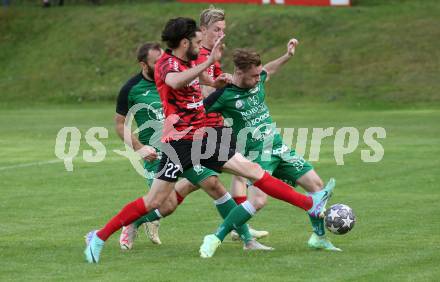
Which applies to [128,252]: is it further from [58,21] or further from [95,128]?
[58,21]

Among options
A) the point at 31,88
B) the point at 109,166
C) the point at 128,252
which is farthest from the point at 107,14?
the point at 128,252

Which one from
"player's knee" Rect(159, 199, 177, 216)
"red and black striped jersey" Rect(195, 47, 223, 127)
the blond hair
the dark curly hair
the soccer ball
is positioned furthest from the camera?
the blond hair

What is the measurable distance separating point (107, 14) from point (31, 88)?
703cm

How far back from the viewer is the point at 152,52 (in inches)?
470

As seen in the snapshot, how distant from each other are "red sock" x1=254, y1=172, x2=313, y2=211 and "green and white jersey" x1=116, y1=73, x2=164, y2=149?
1.94 metres

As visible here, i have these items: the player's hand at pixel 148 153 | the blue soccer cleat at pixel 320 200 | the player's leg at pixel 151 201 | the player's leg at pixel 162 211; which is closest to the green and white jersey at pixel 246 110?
the player's hand at pixel 148 153

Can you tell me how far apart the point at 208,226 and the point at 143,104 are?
179cm

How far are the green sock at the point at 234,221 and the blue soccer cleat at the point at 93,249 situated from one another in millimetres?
1169

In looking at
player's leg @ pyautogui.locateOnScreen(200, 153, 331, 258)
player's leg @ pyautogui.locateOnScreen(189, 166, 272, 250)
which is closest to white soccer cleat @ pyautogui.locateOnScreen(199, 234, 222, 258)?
player's leg @ pyautogui.locateOnScreen(200, 153, 331, 258)

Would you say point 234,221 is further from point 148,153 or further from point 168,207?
point 148,153

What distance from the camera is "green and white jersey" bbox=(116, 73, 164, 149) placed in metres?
12.2

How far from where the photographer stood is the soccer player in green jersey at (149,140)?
1148cm

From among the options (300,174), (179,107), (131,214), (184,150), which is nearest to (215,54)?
(179,107)

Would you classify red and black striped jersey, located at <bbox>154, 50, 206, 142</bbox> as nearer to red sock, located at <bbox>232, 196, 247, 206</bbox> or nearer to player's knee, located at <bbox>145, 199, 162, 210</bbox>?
player's knee, located at <bbox>145, 199, 162, 210</bbox>
